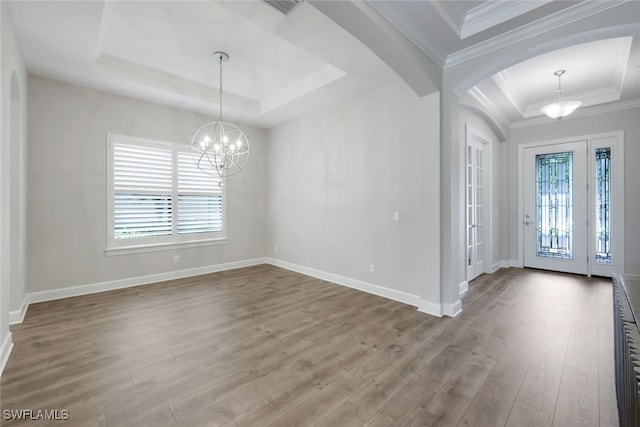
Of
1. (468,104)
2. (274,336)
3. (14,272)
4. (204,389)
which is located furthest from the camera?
(468,104)

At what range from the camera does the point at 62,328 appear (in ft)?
9.80

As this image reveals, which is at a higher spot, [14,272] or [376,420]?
[14,272]

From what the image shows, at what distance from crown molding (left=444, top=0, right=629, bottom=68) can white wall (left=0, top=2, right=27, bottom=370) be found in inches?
171

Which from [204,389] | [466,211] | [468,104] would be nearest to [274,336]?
[204,389]

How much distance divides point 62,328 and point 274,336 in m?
2.32

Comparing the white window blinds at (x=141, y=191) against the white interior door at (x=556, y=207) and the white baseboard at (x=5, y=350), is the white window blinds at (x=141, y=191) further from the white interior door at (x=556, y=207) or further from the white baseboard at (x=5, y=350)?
the white interior door at (x=556, y=207)

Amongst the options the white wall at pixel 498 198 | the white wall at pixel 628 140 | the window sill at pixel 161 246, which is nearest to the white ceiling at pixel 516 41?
the white wall at pixel 628 140

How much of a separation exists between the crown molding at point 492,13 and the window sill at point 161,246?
5.11 metres

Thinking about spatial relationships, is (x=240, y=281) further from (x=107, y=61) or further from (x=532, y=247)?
(x=532, y=247)

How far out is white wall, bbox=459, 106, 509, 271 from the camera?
5465mm

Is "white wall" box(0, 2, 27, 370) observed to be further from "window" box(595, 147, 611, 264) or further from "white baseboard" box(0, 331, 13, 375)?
"window" box(595, 147, 611, 264)

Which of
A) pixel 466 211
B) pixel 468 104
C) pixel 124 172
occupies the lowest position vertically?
pixel 466 211

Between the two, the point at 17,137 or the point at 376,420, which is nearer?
the point at 376,420
